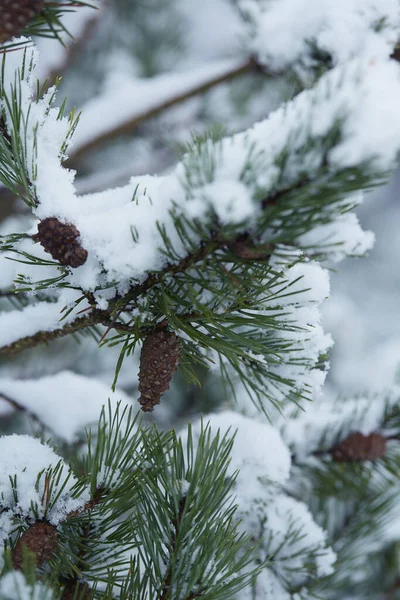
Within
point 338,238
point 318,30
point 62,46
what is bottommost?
point 338,238

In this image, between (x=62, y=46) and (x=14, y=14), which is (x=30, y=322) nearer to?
(x=14, y=14)

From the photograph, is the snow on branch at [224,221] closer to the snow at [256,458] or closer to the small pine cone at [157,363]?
the small pine cone at [157,363]

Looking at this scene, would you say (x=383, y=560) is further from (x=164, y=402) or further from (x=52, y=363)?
(x=52, y=363)

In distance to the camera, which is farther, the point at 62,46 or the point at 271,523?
the point at 62,46

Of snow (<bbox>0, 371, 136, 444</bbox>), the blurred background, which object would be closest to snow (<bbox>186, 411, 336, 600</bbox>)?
snow (<bbox>0, 371, 136, 444</bbox>)

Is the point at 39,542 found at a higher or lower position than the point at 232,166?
lower

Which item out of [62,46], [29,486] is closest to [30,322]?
[29,486]

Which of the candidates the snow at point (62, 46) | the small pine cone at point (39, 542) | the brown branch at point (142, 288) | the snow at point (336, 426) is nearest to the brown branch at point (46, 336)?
the brown branch at point (142, 288)
